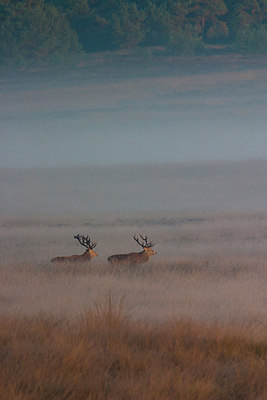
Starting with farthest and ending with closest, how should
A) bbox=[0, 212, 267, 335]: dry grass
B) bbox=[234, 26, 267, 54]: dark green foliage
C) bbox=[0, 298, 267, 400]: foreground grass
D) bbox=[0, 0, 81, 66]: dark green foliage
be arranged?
bbox=[234, 26, 267, 54]: dark green foliage
bbox=[0, 0, 81, 66]: dark green foliage
bbox=[0, 212, 267, 335]: dry grass
bbox=[0, 298, 267, 400]: foreground grass

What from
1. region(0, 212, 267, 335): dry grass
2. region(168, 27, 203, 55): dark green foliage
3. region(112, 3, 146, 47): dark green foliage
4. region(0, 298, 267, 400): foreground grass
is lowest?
region(0, 298, 267, 400): foreground grass

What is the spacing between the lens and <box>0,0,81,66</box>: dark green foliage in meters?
7.02

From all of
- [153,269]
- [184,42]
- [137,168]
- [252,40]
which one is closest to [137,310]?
[153,269]

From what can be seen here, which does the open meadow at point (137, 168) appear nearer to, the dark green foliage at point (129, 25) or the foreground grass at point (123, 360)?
the dark green foliage at point (129, 25)

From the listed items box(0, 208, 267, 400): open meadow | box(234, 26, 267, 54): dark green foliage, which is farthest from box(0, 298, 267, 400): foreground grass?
box(234, 26, 267, 54): dark green foliage

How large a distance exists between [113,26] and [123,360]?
4501 mm

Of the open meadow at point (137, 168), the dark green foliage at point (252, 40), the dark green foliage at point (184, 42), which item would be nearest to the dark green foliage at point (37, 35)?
the open meadow at point (137, 168)

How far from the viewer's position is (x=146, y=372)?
3.34m

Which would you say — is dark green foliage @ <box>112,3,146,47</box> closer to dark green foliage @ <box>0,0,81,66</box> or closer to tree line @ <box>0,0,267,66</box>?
tree line @ <box>0,0,267,66</box>

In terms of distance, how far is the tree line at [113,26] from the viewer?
704 centimetres

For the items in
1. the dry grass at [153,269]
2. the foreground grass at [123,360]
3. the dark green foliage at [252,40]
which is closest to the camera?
the foreground grass at [123,360]

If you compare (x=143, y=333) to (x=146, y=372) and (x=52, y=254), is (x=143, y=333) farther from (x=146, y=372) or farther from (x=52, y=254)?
(x=52, y=254)

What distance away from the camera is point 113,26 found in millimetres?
7090

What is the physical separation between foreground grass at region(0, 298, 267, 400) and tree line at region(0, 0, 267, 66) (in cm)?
377
